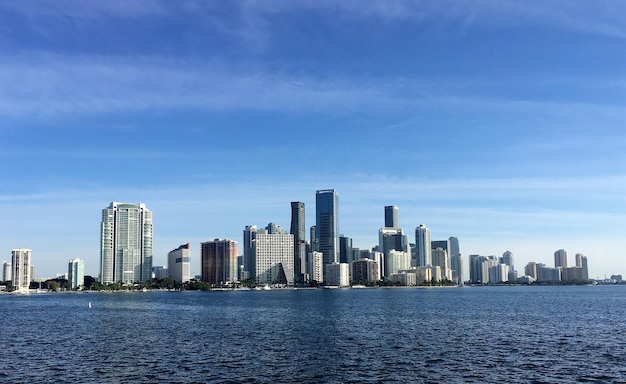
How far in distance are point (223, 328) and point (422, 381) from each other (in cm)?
5548

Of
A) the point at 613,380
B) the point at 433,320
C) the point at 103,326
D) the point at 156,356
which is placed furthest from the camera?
the point at 433,320

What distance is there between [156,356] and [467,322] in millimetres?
62694

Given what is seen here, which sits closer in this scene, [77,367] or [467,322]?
[77,367]

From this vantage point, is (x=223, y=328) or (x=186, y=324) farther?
(x=186, y=324)

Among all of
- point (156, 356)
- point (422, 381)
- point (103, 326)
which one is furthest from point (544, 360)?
point (103, 326)

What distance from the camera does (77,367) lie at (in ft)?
204

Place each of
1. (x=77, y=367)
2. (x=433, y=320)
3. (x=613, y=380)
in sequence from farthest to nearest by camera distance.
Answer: (x=433, y=320)
(x=77, y=367)
(x=613, y=380)

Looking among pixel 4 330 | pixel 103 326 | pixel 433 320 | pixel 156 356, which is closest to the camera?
pixel 156 356

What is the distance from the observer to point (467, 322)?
109 m

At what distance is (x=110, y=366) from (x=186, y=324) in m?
49.4

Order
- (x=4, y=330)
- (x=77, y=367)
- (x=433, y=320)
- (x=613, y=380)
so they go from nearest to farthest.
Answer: (x=613, y=380) → (x=77, y=367) → (x=4, y=330) → (x=433, y=320)

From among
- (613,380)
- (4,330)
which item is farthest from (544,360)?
(4,330)

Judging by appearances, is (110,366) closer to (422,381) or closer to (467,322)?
(422,381)

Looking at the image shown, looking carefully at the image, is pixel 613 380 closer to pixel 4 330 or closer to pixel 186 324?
Result: pixel 186 324
